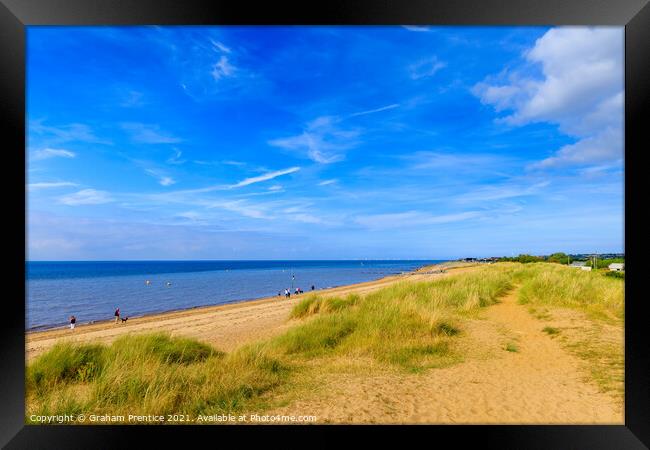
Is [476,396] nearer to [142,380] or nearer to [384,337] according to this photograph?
[384,337]

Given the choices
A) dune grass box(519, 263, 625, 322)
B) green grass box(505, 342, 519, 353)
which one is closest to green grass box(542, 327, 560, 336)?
green grass box(505, 342, 519, 353)

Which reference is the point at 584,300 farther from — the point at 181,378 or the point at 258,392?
the point at 181,378

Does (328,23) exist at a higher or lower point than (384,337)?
higher

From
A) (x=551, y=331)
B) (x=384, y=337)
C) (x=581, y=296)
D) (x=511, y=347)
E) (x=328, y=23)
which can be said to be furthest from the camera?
(x=581, y=296)

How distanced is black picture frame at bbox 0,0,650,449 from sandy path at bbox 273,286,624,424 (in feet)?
1.94

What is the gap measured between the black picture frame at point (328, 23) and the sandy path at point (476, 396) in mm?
592

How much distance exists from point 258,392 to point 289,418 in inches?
23.3

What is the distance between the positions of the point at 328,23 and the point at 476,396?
337cm

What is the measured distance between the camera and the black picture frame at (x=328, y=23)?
205cm

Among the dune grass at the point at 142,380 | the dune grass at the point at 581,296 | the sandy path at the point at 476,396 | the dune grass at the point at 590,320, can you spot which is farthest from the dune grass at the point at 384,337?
the dune grass at the point at 581,296

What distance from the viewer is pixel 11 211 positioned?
2.08 m

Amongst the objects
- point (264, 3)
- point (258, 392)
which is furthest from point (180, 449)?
point (264, 3)

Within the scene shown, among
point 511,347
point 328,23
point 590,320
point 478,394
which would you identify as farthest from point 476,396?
point 590,320

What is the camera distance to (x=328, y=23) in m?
2.25
